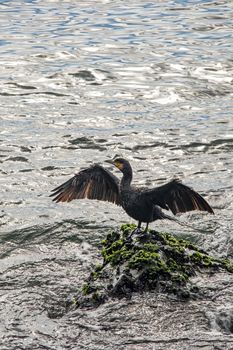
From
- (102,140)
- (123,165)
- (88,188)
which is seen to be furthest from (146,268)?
(102,140)

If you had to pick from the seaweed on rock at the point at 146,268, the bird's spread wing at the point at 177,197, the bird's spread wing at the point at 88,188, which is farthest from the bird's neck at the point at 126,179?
the seaweed on rock at the point at 146,268

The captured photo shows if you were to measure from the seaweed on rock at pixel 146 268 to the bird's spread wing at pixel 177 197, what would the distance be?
0.50 meters

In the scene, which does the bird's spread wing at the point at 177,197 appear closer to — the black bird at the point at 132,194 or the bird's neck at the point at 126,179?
the black bird at the point at 132,194

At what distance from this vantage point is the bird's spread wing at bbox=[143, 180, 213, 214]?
1130 centimetres

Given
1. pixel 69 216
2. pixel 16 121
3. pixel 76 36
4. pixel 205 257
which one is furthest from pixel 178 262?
pixel 76 36

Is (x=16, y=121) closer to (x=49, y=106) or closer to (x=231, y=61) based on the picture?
(x=49, y=106)

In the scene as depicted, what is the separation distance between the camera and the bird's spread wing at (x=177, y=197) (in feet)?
37.1

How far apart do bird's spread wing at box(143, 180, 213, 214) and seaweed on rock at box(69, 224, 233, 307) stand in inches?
19.6

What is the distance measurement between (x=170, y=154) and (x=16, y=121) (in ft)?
13.0

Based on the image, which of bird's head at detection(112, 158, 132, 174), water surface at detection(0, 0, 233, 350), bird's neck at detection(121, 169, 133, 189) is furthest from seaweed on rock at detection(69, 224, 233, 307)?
bird's head at detection(112, 158, 132, 174)

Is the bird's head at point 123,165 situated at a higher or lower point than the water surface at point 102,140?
higher

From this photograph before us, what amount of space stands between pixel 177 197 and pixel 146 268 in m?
1.47

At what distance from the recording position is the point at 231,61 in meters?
24.2

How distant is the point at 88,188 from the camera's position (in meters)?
12.7
